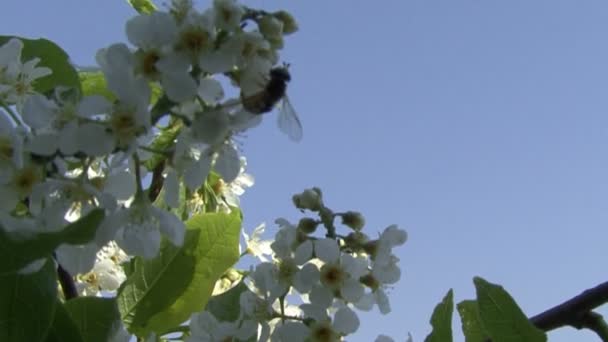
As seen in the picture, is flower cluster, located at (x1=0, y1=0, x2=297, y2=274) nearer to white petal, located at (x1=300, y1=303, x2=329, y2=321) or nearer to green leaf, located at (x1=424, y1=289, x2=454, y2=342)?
white petal, located at (x1=300, y1=303, x2=329, y2=321)

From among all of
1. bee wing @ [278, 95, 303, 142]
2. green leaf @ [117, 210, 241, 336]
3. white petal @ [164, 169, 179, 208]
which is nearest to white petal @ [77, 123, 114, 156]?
white petal @ [164, 169, 179, 208]

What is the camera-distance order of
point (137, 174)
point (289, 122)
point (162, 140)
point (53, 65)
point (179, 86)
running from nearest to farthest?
point (179, 86), point (137, 174), point (289, 122), point (162, 140), point (53, 65)

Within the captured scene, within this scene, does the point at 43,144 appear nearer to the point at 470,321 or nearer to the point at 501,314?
the point at 501,314

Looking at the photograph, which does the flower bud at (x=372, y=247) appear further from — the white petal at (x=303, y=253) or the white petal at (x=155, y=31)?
the white petal at (x=155, y=31)

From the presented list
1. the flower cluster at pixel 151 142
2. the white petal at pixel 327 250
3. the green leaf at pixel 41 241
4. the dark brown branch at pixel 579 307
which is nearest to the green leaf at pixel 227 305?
the flower cluster at pixel 151 142

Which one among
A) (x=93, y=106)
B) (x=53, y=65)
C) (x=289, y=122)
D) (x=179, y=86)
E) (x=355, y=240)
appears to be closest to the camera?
(x=179, y=86)

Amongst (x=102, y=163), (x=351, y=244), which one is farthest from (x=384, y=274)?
(x=102, y=163)

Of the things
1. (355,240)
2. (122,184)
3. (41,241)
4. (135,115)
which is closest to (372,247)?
(355,240)
